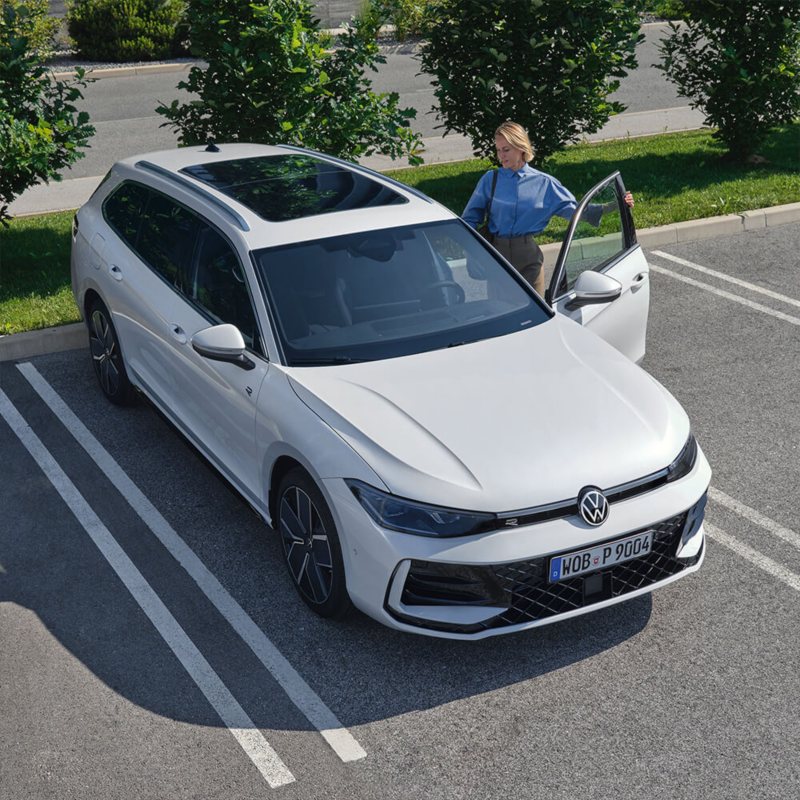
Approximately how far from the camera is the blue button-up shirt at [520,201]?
677cm

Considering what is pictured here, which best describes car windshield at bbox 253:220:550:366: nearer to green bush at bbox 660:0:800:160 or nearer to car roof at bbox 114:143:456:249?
car roof at bbox 114:143:456:249

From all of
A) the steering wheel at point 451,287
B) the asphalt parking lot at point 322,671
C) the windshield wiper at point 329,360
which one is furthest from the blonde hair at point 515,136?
the windshield wiper at point 329,360

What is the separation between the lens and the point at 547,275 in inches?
367

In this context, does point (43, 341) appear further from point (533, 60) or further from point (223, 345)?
point (533, 60)

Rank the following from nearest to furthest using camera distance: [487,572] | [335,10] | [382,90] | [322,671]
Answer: [487,572] < [322,671] < [382,90] < [335,10]

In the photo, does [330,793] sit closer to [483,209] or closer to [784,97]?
[483,209]

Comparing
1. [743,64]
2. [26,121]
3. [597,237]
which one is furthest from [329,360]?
[743,64]

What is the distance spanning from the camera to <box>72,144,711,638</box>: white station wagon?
4250 mm

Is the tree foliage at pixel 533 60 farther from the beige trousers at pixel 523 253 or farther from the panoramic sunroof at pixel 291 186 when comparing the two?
the panoramic sunroof at pixel 291 186

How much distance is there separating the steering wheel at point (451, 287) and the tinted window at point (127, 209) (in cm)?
215

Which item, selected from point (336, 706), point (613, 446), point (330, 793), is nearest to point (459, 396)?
point (613, 446)

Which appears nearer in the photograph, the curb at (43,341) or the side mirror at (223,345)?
the side mirror at (223,345)

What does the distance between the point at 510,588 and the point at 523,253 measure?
10.5 feet

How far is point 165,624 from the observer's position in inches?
192
